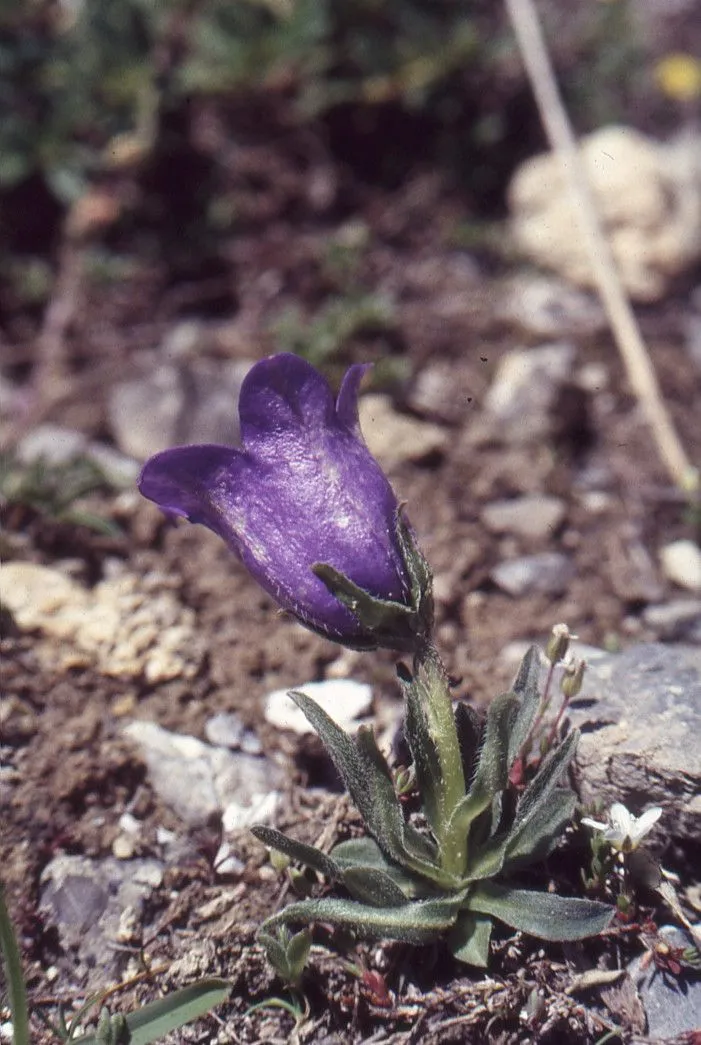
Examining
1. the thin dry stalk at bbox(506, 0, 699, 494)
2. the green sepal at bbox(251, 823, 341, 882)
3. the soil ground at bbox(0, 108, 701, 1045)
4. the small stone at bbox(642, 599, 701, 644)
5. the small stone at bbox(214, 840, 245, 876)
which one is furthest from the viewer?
the thin dry stalk at bbox(506, 0, 699, 494)

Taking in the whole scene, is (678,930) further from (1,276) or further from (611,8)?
(611,8)

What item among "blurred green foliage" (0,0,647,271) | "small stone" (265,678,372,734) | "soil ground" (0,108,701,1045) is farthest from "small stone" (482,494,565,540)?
"blurred green foliage" (0,0,647,271)

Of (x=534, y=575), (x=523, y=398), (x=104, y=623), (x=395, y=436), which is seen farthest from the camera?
(x=523, y=398)

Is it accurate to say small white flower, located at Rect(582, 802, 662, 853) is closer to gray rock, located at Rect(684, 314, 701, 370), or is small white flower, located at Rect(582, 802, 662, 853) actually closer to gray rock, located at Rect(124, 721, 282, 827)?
gray rock, located at Rect(124, 721, 282, 827)

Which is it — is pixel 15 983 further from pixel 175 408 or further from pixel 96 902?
pixel 175 408

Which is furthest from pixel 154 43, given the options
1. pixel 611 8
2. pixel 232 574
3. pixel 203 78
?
pixel 232 574

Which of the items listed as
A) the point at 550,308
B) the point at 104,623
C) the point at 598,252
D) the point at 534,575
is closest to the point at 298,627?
the point at 104,623
